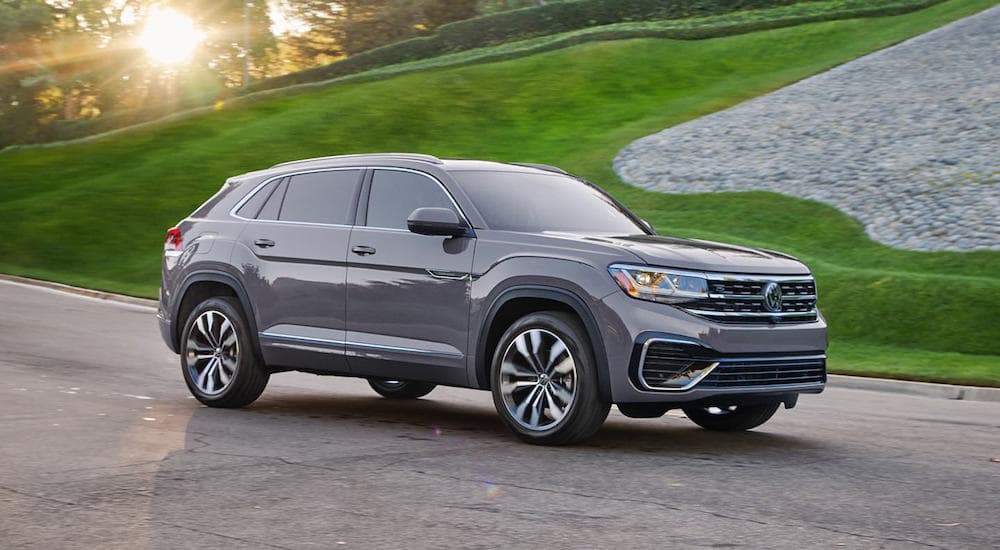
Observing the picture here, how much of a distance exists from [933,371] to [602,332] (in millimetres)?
8934

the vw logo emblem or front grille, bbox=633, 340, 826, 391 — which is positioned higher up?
the vw logo emblem

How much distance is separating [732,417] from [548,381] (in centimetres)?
193

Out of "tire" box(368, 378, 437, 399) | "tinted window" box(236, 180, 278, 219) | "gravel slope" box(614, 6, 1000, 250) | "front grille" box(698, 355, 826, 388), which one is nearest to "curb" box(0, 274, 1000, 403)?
"tire" box(368, 378, 437, 399)

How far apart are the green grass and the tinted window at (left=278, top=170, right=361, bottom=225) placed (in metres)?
8.30

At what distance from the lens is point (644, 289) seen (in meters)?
8.02

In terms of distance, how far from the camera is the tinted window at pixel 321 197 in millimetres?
9711

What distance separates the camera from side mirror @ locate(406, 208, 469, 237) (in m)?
8.65

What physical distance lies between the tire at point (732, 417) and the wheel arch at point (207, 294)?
10.8ft

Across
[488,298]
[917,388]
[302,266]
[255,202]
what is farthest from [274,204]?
[917,388]

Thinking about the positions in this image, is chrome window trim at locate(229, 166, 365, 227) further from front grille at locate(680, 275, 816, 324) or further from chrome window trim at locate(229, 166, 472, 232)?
front grille at locate(680, 275, 816, 324)

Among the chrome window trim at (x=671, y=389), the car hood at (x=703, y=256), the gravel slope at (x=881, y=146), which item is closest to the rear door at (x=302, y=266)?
the car hood at (x=703, y=256)

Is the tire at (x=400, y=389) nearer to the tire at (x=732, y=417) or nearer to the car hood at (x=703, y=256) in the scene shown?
the tire at (x=732, y=417)

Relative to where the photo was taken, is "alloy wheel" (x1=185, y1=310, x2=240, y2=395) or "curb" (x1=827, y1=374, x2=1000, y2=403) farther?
"curb" (x1=827, y1=374, x2=1000, y2=403)

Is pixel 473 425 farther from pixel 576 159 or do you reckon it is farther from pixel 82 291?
pixel 576 159
